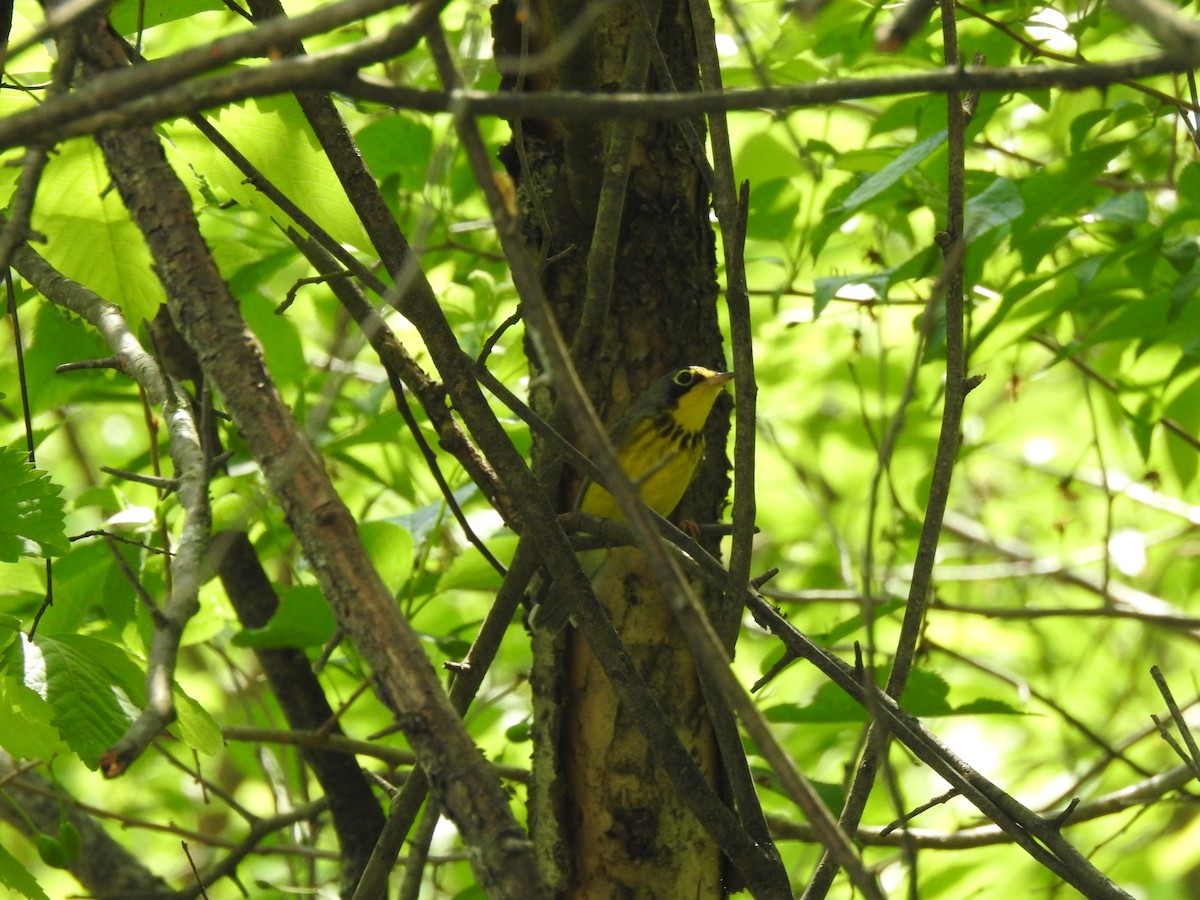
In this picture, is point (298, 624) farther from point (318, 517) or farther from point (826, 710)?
point (318, 517)

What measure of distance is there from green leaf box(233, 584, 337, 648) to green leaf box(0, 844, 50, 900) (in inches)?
39.8

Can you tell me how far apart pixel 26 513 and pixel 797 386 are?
377 centimetres

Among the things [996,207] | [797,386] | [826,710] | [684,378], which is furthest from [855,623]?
[797,386]

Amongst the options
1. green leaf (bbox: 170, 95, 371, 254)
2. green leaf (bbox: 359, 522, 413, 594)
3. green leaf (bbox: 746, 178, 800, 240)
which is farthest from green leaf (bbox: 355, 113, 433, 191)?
green leaf (bbox: 359, 522, 413, 594)

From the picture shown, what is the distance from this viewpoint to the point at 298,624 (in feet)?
10.1

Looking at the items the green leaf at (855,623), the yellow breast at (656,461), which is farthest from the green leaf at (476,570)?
the green leaf at (855,623)

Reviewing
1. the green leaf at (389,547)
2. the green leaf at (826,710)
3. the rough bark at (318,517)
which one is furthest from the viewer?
the green leaf at (389,547)

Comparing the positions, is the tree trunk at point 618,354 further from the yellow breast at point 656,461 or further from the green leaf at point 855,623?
the yellow breast at point 656,461

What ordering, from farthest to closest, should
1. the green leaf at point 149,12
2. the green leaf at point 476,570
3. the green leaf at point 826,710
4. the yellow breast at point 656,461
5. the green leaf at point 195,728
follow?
1. the yellow breast at point 656,461
2. the green leaf at point 476,570
3. the green leaf at point 826,710
4. the green leaf at point 149,12
5. the green leaf at point 195,728

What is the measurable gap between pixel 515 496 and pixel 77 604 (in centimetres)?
159

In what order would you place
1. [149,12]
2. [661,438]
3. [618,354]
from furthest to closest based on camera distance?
[661,438] → [618,354] → [149,12]

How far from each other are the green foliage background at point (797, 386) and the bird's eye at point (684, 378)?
1.27 ft

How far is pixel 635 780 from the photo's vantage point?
2746 millimetres

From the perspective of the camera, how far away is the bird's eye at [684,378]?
3115mm
